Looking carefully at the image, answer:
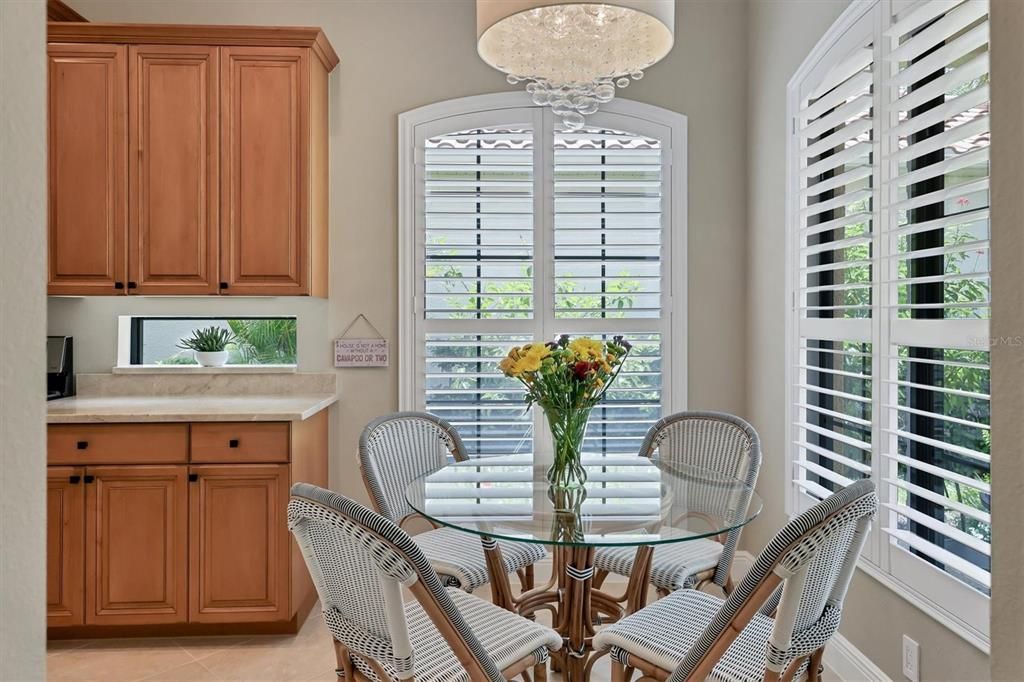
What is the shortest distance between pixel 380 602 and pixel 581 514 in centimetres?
62

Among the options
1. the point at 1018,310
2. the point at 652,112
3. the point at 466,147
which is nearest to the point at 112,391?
the point at 466,147

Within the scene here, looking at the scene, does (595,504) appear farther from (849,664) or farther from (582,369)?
(849,664)

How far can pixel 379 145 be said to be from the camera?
348 centimetres

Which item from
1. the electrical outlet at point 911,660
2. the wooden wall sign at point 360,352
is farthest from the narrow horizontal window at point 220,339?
the electrical outlet at point 911,660

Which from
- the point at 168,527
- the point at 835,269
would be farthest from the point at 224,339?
the point at 835,269

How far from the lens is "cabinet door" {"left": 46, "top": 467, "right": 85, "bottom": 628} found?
2754 mm

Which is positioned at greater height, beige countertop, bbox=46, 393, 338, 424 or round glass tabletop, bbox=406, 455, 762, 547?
A: beige countertop, bbox=46, 393, 338, 424

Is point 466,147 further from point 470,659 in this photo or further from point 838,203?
point 470,659

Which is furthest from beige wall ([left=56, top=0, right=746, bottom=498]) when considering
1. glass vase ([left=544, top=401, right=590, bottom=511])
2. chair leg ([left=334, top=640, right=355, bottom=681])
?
chair leg ([left=334, top=640, right=355, bottom=681])

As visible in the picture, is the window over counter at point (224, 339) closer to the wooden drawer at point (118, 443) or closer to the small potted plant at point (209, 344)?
the small potted plant at point (209, 344)

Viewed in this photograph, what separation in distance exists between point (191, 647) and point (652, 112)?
317cm

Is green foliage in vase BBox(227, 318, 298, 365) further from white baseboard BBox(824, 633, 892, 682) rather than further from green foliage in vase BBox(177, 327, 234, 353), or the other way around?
white baseboard BBox(824, 633, 892, 682)

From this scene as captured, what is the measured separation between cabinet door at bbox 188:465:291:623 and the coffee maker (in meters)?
1.01
